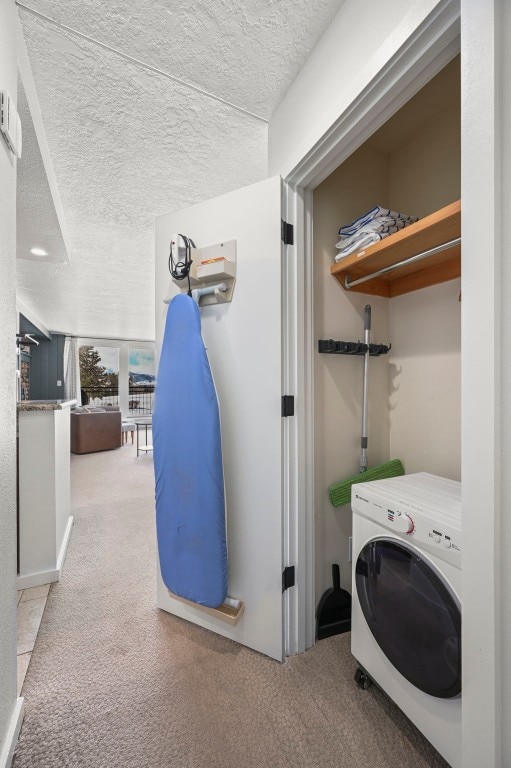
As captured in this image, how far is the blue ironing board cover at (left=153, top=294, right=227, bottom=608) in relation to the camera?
58.9 inches

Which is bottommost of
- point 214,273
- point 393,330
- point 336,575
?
point 336,575

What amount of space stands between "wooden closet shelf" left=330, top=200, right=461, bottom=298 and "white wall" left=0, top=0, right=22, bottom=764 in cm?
130

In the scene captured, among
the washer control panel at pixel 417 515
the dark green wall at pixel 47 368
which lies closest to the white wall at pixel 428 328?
the washer control panel at pixel 417 515

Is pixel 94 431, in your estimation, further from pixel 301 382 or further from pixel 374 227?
pixel 374 227

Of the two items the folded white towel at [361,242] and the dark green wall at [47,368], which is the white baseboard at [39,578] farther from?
the dark green wall at [47,368]

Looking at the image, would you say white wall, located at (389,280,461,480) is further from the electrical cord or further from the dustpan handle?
the electrical cord

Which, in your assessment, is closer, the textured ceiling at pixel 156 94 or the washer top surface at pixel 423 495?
the washer top surface at pixel 423 495

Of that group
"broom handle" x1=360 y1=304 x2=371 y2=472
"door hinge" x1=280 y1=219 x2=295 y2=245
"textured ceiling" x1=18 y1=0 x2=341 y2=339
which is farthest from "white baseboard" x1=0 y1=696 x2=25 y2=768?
"textured ceiling" x1=18 y1=0 x2=341 y2=339

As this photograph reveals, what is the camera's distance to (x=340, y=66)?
119 cm

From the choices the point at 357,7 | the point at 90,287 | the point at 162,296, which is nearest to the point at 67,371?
the point at 90,287

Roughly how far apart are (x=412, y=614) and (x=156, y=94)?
2277 millimetres

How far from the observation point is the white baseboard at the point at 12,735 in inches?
39.9

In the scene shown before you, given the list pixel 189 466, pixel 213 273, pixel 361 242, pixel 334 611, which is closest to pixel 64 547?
pixel 189 466

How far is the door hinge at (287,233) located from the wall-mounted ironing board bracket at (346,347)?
466mm
